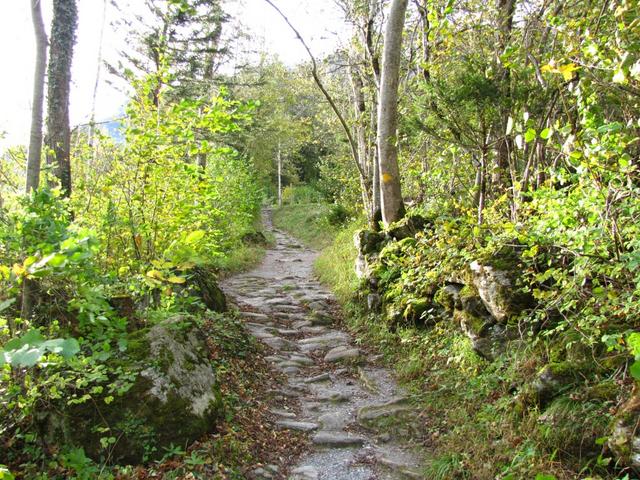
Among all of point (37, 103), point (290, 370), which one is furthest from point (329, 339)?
point (37, 103)

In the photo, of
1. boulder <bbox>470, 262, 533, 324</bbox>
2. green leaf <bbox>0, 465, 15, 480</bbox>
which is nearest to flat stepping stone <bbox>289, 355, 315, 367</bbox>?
boulder <bbox>470, 262, 533, 324</bbox>

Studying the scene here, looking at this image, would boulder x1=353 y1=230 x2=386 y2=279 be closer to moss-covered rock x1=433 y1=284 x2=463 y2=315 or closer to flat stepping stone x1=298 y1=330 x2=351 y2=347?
flat stepping stone x1=298 y1=330 x2=351 y2=347

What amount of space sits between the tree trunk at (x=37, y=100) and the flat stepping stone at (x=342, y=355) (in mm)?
3948

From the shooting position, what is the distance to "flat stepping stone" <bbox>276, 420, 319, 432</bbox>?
4.34m

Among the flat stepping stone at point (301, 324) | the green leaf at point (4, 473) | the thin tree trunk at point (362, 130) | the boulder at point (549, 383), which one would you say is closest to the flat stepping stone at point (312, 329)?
the flat stepping stone at point (301, 324)

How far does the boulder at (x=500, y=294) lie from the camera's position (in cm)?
427

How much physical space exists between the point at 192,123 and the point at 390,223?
13.6 ft

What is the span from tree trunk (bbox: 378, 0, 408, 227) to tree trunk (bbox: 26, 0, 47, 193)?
464 centimetres

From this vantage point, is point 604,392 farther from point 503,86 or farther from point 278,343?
point 278,343

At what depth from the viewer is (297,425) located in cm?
439

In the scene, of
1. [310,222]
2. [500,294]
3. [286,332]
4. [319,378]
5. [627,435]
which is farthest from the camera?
[310,222]

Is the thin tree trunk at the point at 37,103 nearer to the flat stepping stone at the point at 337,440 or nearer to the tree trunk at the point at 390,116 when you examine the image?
the flat stepping stone at the point at 337,440

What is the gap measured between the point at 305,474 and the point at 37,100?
12.7 ft

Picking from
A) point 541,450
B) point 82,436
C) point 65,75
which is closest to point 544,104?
point 541,450
